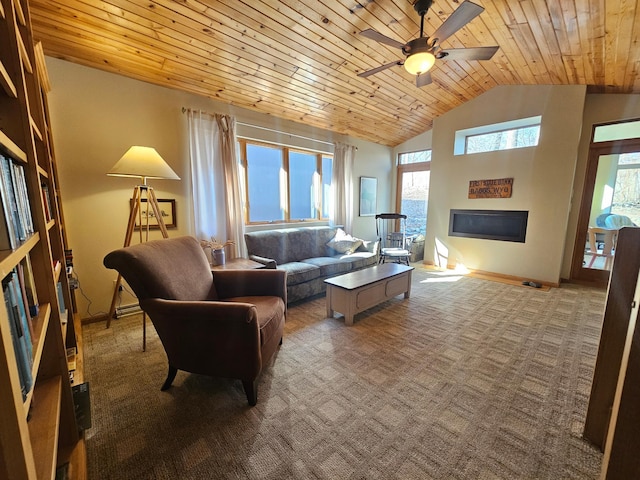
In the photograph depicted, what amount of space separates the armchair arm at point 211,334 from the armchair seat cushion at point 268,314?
136mm

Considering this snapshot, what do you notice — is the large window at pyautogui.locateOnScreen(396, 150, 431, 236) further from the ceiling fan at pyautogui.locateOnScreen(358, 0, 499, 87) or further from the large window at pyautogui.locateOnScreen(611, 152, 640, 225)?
the ceiling fan at pyautogui.locateOnScreen(358, 0, 499, 87)

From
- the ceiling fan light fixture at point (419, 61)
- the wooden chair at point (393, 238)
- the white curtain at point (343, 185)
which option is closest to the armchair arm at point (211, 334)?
the ceiling fan light fixture at point (419, 61)

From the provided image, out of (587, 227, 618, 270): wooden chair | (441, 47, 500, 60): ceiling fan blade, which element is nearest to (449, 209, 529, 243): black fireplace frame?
(587, 227, 618, 270): wooden chair

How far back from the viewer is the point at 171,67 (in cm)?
268

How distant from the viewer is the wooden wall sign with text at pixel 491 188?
4250mm

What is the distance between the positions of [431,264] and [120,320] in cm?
494

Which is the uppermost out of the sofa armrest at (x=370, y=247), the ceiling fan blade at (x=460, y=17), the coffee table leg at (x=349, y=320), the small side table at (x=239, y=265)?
the ceiling fan blade at (x=460, y=17)

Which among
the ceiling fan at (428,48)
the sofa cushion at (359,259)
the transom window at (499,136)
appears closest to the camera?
the ceiling fan at (428,48)

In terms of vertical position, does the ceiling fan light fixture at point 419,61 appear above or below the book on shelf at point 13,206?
above

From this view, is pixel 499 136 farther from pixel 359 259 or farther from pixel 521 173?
pixel 359 259

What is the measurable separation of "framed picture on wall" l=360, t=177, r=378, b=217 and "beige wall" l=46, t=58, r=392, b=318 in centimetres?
334

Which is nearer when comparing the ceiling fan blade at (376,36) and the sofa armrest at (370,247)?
the ceiling fan blade at (376,36)

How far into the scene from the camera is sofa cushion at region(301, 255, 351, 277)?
11.6ft

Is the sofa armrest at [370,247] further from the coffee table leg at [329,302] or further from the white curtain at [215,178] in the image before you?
the white curtain at [215,178]
